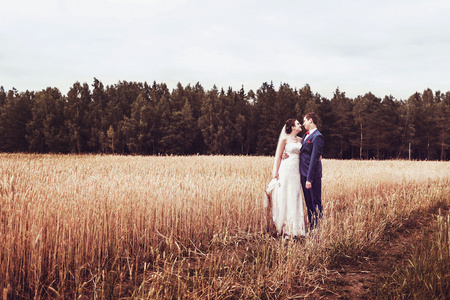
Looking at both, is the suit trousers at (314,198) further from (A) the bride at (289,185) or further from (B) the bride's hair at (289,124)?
(B) the bride's hair at (289,124)

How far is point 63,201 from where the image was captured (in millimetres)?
4480

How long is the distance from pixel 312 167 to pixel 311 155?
0.73 ft

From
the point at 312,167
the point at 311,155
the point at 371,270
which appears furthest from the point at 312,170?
the point at 371,270

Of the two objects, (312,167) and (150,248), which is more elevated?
(312,167)

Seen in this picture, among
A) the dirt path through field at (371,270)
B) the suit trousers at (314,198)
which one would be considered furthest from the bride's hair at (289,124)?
the dirt path through field at (371,270)

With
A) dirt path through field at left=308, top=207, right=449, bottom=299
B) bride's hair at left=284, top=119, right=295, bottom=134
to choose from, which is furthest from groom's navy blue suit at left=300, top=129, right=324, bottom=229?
dirt path through field at left=308, top=207, right=449, bottom=299

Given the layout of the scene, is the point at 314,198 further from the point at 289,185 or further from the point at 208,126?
the point at 208,126

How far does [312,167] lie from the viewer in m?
5.51

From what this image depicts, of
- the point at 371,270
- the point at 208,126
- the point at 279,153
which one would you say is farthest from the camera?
the point at 208,126

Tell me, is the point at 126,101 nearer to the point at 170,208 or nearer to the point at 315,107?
the point at 315,107

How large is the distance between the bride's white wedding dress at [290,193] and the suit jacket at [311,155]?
0.13 m

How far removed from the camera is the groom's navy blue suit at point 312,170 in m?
5.50

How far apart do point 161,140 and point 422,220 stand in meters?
46.5

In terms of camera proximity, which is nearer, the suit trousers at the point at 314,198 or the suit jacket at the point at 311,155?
the suit jacket at the point at 311,155
